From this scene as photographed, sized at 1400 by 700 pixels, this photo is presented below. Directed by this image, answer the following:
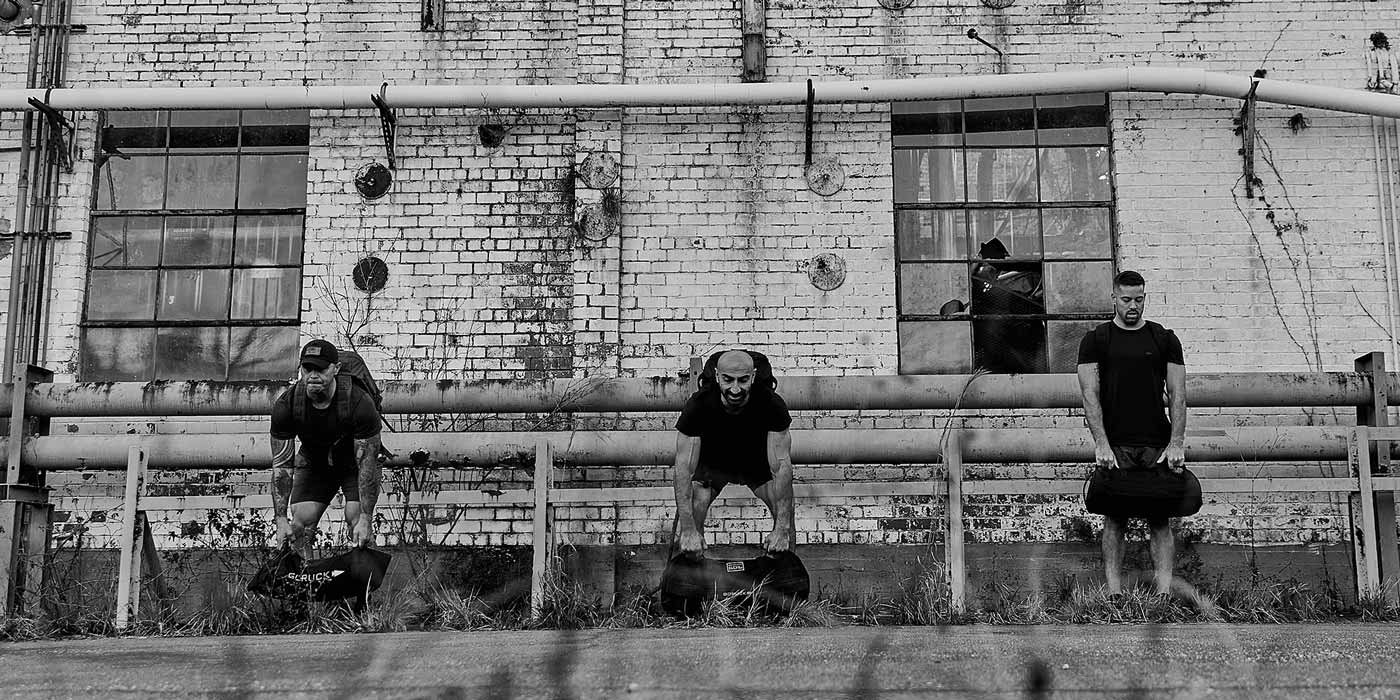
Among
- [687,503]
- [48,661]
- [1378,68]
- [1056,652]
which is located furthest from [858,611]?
[1378,68]

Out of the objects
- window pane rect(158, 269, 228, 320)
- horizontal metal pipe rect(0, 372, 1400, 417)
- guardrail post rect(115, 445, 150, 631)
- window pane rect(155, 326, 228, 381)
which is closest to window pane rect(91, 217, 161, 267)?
window pane rect(158, 269, 228, 320)

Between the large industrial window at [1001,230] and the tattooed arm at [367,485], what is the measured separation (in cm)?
355

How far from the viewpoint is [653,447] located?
7070 millimetres

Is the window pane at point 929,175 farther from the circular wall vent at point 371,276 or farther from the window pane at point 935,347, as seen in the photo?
the circular wall vent at point 371,276

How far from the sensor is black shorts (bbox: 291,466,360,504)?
243 inches

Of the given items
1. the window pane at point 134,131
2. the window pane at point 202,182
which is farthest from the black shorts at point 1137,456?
the window pane at point 134,131

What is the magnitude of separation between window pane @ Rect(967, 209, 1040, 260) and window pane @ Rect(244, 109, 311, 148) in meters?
4.53

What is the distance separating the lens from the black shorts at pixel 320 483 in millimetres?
6184

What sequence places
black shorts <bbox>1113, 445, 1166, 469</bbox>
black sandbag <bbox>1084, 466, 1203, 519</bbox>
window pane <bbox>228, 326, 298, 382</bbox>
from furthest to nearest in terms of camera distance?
window pane <bbox>228, 326, 298, 382</bbox>, black shorts <bbox>1113, 445, 1166, 469</bbox>, black sandbag <bbox>1084, 466, 1203, 519</bbox>

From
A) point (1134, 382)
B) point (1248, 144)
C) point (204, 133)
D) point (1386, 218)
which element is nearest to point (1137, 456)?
point (1134, 382)

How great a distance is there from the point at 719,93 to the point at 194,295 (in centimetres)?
373

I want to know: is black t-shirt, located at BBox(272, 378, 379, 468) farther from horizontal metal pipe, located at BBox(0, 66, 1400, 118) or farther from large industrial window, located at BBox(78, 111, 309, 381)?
horizontal metal pipe, located at BBox(0, 66, 1400, 118)

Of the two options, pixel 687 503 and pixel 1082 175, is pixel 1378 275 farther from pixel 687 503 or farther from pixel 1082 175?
pixel 687 503

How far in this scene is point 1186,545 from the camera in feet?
24.9
